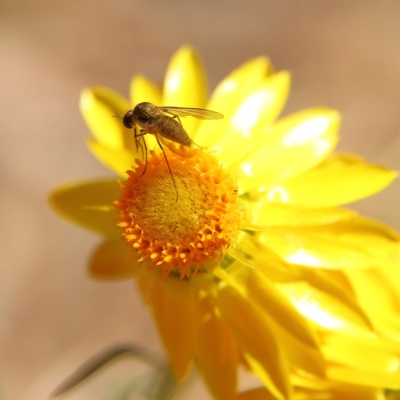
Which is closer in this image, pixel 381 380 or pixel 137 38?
pixel 381 380

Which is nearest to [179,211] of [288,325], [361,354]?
[288,325]

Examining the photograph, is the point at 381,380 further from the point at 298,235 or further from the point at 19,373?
the point at 19,373

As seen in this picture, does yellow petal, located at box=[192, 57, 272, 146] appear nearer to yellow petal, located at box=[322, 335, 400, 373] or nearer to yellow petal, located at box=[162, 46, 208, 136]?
yellow petal, located at box=[162, 46, 208, 136]

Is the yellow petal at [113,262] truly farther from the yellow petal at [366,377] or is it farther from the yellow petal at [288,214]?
the yellow petal at [366,377]

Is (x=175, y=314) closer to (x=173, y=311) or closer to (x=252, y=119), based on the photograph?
(x=173, y=311)

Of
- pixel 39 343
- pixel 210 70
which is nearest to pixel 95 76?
pixel 210 70
